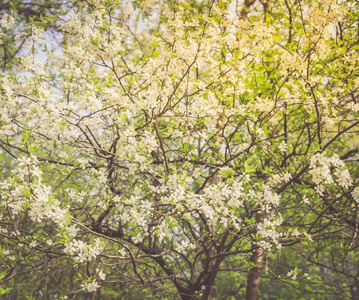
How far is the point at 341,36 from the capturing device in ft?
16.1

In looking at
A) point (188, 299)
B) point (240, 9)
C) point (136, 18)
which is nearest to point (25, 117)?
point (136, 18)

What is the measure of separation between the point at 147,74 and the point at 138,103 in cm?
43

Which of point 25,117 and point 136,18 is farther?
point 136,18

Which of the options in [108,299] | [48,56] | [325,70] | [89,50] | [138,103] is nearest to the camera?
[138,103]

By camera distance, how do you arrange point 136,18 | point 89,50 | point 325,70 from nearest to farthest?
point 89,50
point 325,70
point 136,18

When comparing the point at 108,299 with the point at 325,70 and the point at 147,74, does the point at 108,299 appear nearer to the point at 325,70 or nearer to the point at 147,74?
the point at 147,74

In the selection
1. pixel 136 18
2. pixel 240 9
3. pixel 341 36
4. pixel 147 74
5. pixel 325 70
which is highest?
pixel 240 9

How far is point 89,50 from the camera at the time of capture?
3.48m

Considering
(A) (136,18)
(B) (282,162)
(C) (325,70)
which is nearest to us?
(C) (325,70)

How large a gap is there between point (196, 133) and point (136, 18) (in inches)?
143

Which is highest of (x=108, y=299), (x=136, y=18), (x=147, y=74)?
(x=136, y=18)

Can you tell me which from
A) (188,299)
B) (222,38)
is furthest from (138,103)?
(188,299)

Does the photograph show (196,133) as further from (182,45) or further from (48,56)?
(48,56)

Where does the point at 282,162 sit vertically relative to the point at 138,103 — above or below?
above
